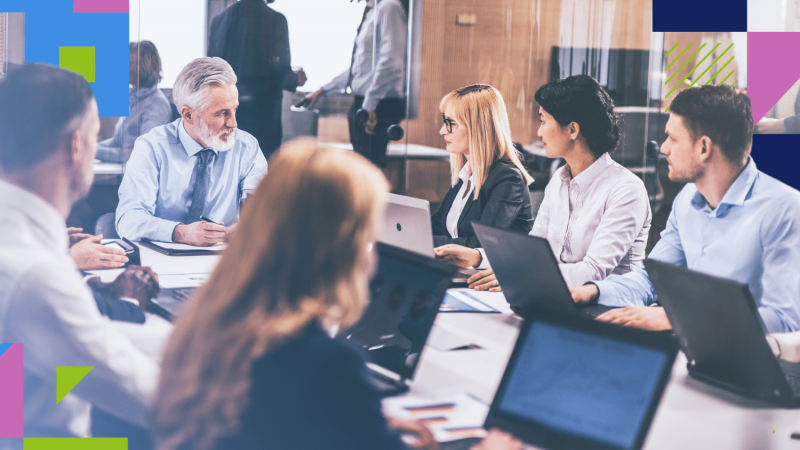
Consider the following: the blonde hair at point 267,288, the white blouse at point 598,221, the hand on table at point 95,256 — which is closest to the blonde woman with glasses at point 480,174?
the white blouse at point 598,221

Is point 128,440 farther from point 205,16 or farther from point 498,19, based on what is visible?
point 498,19

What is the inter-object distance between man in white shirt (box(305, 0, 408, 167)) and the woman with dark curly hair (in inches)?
76.8

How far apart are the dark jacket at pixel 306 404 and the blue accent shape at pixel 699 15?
4.54m

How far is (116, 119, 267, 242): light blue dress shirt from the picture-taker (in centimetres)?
297

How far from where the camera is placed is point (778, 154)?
14.2 feet

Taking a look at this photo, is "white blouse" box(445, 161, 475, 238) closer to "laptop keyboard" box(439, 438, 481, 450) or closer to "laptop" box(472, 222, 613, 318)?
"laptop" box(472, 222, 613, 318)

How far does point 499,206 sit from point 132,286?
1.39 metres

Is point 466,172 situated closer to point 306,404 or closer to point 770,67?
point 306,404

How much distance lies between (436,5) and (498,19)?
1.33ft

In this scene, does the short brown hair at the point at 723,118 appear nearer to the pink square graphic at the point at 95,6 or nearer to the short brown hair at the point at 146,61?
A: the short brown hair at the point at 146,61

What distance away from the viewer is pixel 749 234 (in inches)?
73.9

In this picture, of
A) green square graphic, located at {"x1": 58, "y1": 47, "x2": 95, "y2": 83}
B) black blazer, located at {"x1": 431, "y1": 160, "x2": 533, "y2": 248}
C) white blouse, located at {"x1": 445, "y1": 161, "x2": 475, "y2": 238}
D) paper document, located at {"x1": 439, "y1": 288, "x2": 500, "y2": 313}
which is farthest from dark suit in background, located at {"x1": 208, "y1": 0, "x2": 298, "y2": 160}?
paper document, located at {"x1": 439, "y1": 288, "x2": 500, "y2": 313}

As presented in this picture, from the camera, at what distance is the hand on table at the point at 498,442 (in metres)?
1.07

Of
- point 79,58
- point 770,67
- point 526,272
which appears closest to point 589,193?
point 526,272
